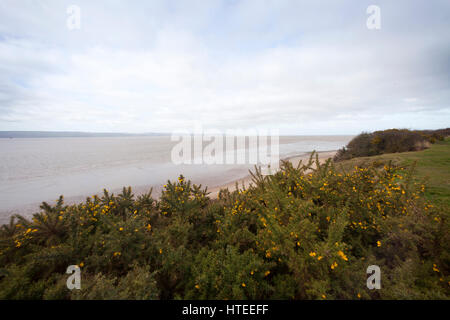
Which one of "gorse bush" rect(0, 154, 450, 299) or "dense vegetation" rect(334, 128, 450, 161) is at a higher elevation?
"dense vegetation" rect(334, 128, 450, 161)

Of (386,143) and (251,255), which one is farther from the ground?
(386,143)

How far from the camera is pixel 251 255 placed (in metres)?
2.59

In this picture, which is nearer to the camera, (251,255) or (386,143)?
(251,255)

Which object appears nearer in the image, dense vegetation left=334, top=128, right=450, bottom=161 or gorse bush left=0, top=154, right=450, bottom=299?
gorse bush left=0, top=154, right=450, bottom=299

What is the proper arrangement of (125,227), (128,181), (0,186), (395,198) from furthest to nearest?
(128,181)
(0,186)
(395,198)
(125,227)

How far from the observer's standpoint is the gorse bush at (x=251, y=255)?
6.70ft

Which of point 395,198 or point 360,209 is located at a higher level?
point 395,198

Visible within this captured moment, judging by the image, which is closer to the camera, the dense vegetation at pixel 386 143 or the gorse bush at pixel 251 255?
the gorse bush at pixel 251 255

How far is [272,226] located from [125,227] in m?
2.42

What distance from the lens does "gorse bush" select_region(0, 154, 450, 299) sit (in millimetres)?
2043

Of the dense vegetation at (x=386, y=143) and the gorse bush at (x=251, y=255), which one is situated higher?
the dense vegetation at (x=386, y=143)

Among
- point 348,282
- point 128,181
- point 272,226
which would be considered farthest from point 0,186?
point 348,282
